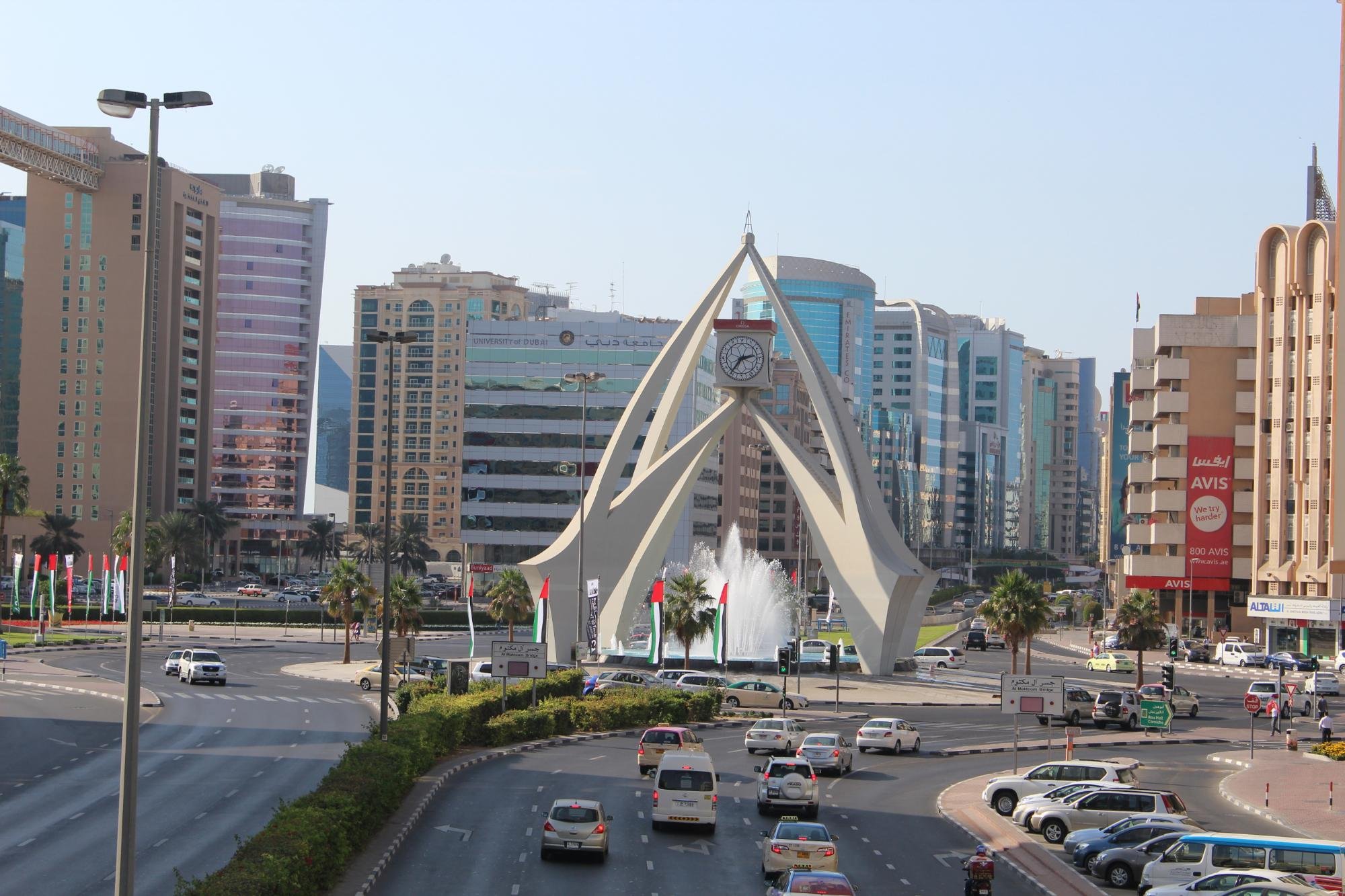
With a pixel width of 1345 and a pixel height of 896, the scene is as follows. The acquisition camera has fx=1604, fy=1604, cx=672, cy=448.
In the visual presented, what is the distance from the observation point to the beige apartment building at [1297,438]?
9538cm

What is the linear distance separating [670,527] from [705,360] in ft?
248

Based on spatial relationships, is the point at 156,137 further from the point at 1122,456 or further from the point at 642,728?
Result: the point at 1122,456

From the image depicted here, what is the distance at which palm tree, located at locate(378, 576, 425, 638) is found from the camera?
7571cm

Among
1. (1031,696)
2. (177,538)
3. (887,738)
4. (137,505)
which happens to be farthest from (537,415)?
(137,505)

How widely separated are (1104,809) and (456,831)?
1331 centimetres

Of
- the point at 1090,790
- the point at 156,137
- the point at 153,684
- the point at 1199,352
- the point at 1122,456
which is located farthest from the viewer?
the point at 1122,456

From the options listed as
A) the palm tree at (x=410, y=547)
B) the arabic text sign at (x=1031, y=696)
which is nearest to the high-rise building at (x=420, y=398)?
the palm tree at (x=410, y=547)

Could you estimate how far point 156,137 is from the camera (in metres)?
18.9

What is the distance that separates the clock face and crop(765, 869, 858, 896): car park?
53.4 metres

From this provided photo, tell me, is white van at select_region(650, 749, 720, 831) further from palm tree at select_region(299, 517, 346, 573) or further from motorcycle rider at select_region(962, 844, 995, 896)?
palm tree at select_region(299, 517, 346, 573)

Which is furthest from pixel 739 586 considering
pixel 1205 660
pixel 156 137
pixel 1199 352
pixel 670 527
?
pixel 156 137

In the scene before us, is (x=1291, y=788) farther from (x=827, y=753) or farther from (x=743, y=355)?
(x=743, y=355)

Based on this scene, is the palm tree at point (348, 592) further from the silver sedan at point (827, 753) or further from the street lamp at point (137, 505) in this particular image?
the street lamp at point (137, 505)

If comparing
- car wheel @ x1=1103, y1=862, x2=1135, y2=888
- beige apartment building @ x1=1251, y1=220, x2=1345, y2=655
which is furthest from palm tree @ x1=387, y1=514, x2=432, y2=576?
car wheel @ x1=1103, y1=862, x2=1135, y2=888
